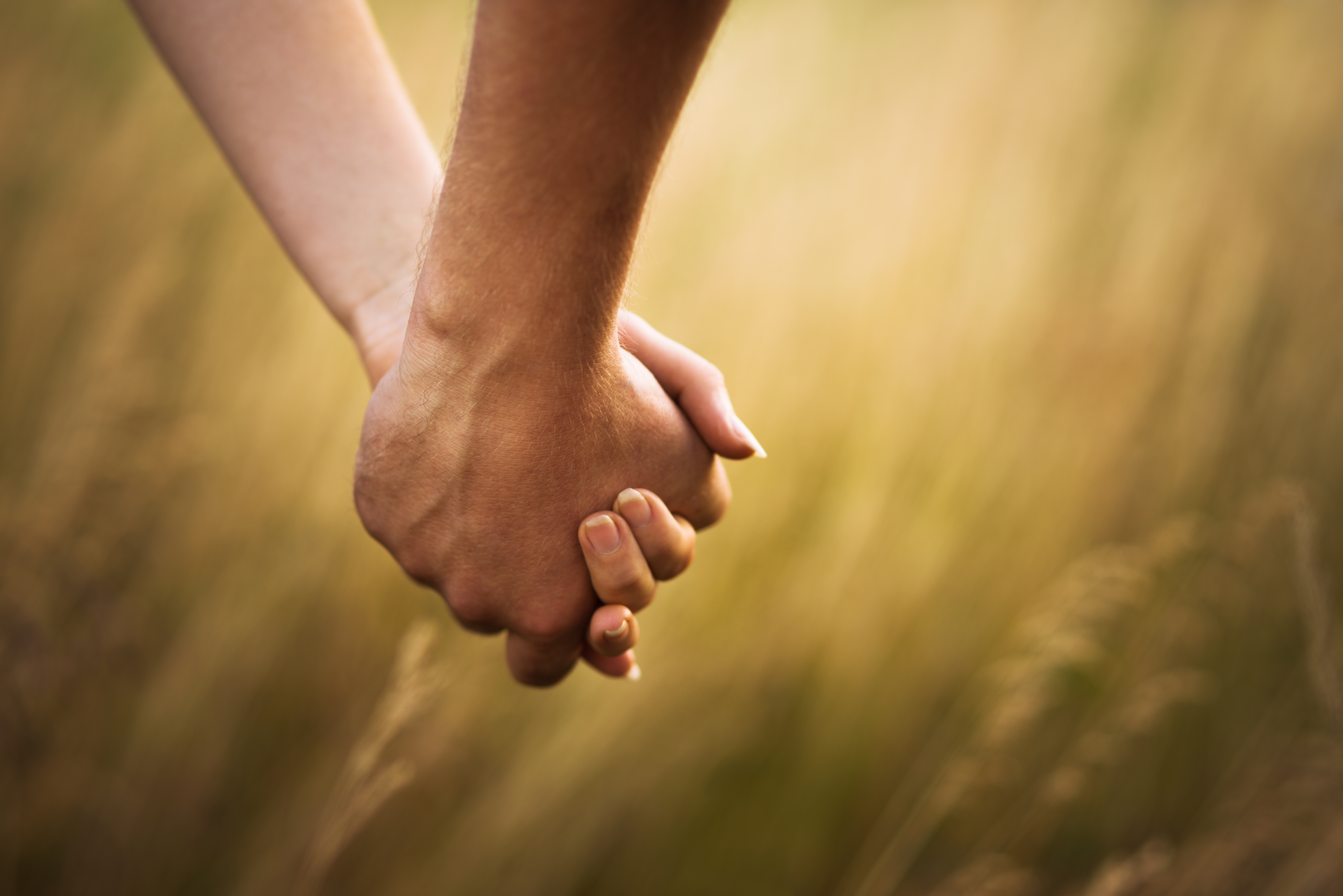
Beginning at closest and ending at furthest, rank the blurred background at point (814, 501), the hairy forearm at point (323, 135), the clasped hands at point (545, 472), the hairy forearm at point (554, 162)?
1. the hairy forearm at point (554, 162)
2. the clasped hands at point (545, 472)
3. the hairy forearm at point (323, 135)
4. the blurred background at point (814, 501)

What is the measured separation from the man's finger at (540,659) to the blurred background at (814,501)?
26 centimetres


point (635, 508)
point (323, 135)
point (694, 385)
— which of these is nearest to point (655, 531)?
point (635, 508)

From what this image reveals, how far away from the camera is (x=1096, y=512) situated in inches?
63.8

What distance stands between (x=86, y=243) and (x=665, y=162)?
1378 mm

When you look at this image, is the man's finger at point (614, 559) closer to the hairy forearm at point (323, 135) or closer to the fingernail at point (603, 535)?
the fingernail at point (603, 535)

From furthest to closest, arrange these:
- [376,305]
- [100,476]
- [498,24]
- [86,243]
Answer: [86,243]
[100,476]
[376,305]
[498,24]

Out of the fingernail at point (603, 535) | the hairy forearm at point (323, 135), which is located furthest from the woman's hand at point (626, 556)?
the hairy forearm at point (323, 135)

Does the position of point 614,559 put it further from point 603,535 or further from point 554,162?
point 554,162

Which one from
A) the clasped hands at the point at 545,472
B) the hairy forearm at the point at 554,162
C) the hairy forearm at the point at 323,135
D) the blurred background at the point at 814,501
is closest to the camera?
the hairy forearm at the point at 554,162

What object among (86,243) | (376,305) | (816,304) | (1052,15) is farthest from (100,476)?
(1052,15)

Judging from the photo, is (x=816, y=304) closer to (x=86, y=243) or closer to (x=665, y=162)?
(x=665, y=162)

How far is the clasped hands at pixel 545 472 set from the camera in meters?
0.60

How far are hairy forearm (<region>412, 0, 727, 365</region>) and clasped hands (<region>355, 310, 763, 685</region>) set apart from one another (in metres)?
0.03

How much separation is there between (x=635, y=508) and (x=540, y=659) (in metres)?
0.19
